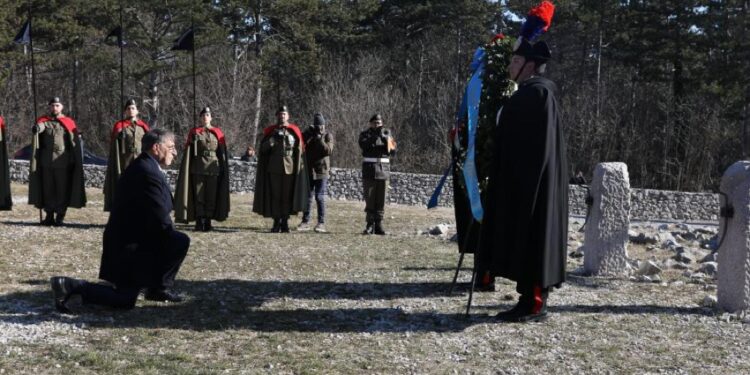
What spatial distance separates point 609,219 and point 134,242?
5149 mm

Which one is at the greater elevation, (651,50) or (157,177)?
(651,50)

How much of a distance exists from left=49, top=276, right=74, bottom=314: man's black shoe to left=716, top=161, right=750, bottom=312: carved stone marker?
17.4 ft

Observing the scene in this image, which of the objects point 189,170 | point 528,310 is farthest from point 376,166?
point 528,310

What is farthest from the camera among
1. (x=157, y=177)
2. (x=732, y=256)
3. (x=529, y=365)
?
(x=732, y=256)

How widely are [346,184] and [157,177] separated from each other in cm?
1775

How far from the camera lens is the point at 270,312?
279 inches

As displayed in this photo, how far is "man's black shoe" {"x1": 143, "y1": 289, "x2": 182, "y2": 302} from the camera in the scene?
7.20 metres

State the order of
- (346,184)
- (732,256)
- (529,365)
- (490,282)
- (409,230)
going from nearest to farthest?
(529,365), (732,256), (490,282), (409,230), (346,184)

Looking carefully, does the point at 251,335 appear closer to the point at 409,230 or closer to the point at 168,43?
the point at 409,230

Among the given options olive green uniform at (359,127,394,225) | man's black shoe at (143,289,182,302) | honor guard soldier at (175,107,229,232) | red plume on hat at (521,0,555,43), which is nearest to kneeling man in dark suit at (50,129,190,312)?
man's black shoe at (143,289,182,302)

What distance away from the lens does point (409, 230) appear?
15.3m

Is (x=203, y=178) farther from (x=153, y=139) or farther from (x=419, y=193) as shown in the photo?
(x=419, y=193)

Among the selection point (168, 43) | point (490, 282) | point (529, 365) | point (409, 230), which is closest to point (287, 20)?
point (168, 43)

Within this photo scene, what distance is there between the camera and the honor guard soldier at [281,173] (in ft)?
43.2
